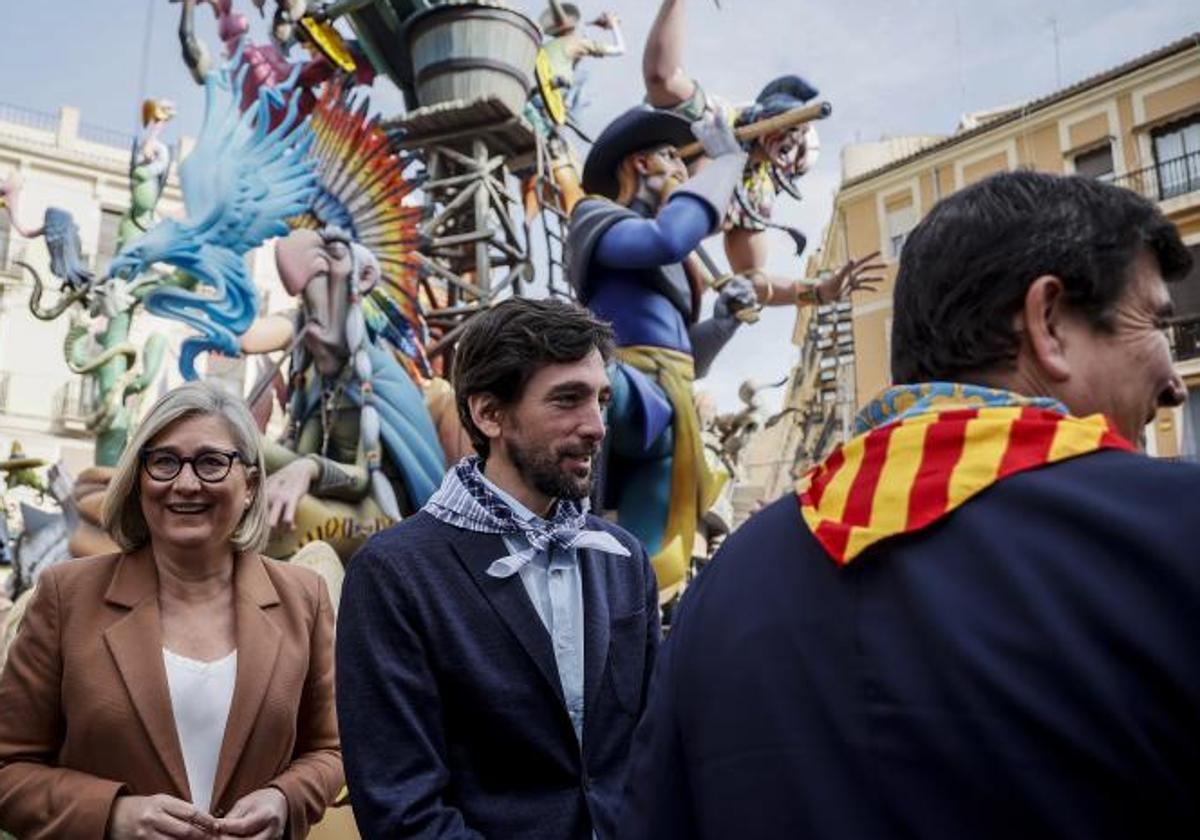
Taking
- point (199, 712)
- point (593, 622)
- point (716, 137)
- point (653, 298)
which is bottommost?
point (199, 712)

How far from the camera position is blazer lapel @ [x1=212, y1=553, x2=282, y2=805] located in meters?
1.71

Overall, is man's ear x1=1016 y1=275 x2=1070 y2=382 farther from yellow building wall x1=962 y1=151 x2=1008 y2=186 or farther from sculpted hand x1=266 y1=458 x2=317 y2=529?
yellow building wall x1=962 y1=151 x2=1008 y2=186

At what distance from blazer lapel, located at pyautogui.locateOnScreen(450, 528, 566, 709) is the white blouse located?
1.81 feet

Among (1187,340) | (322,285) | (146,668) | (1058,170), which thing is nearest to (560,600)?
(146,668)

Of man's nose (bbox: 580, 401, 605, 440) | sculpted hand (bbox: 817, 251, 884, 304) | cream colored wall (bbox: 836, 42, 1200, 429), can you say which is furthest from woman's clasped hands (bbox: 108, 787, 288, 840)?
cream colored wall (bbox: 836, 42, 1200, 429)

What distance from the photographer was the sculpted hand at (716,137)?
3.99 meters

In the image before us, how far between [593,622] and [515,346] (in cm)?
45

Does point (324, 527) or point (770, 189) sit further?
point (770, 189)

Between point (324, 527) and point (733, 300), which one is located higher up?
point (733, 300)

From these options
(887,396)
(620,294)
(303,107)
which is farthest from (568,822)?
(303,107)

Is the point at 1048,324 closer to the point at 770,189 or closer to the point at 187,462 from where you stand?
the point at 187,462

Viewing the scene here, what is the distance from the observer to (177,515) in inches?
71.8

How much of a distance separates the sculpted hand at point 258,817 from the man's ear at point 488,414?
684mm

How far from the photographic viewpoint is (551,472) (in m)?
1.60
